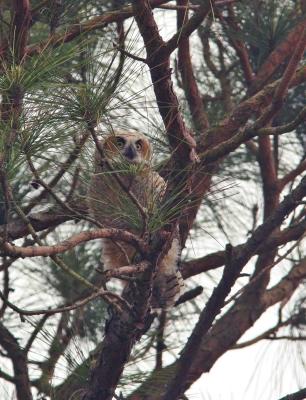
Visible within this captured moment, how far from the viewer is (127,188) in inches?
85.9

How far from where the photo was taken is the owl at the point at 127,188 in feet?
7.39

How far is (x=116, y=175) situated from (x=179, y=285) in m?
1.43

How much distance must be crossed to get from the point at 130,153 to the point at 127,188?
983 millimetres

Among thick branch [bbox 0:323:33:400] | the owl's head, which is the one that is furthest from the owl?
thick branch [bbox 0:323:33:400]

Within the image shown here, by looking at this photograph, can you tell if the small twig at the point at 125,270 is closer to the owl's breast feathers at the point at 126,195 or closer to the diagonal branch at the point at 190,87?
the owl's breast feathers at the point at 126,195

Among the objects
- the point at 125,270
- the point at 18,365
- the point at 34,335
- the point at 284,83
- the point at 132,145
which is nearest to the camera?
the point at 125,270

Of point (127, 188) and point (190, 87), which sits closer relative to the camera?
point (127, 188)

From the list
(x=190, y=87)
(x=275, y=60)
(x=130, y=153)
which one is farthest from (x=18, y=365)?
(x=275, y=60)

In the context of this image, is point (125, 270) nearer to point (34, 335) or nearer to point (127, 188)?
point (127, 188)

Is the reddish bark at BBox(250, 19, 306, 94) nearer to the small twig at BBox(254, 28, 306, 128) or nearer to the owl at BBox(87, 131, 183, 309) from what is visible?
the owl at BBox(87, 131, 183, 309)

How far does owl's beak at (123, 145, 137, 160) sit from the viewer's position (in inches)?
122

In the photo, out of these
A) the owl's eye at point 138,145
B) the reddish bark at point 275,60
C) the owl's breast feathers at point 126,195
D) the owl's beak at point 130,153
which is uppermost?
the reddish bark at point 275,60

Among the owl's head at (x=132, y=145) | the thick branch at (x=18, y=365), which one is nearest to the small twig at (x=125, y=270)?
the owl's head at (x=132, y=145)

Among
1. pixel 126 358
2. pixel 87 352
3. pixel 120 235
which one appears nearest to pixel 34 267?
pixel 87 352
